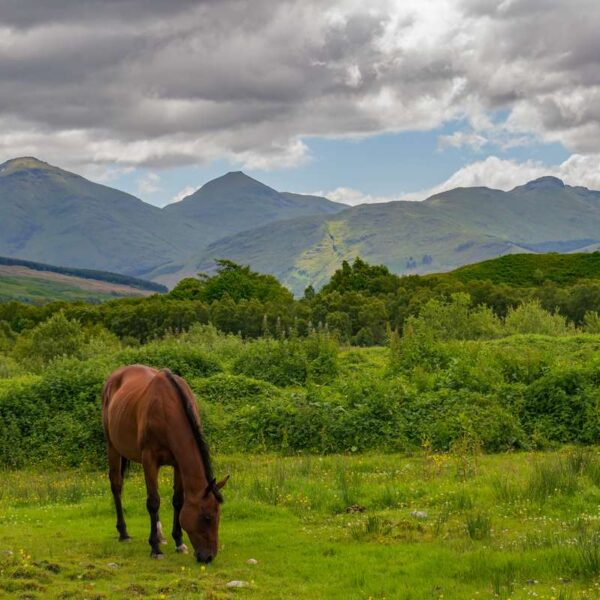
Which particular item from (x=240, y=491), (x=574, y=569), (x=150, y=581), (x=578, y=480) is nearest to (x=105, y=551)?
(x=150, y=581)

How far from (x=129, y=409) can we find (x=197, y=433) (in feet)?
6.33

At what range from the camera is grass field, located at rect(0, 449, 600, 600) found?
986 centimetres

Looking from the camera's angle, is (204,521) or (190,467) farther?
(190,467)

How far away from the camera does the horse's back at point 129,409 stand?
1252cm

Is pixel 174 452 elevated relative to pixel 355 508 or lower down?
elevated

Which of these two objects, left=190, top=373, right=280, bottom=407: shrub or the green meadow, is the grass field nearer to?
the green meadow

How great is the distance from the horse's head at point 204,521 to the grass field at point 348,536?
0.87 feet

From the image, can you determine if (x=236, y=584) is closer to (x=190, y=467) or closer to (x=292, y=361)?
(x=190, y=467)

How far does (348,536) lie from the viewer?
1246 cm

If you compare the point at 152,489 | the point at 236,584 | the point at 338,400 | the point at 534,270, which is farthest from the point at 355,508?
the point at 534,270

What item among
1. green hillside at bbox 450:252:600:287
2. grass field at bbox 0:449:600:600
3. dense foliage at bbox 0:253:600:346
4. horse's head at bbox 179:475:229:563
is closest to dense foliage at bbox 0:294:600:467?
grass field at bbox 0:449:600:600

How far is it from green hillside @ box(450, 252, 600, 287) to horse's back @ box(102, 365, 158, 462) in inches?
3346

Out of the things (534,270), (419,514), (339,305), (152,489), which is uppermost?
(534,270)

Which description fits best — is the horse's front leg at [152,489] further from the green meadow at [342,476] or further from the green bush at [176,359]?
the green bush at [176,359]
